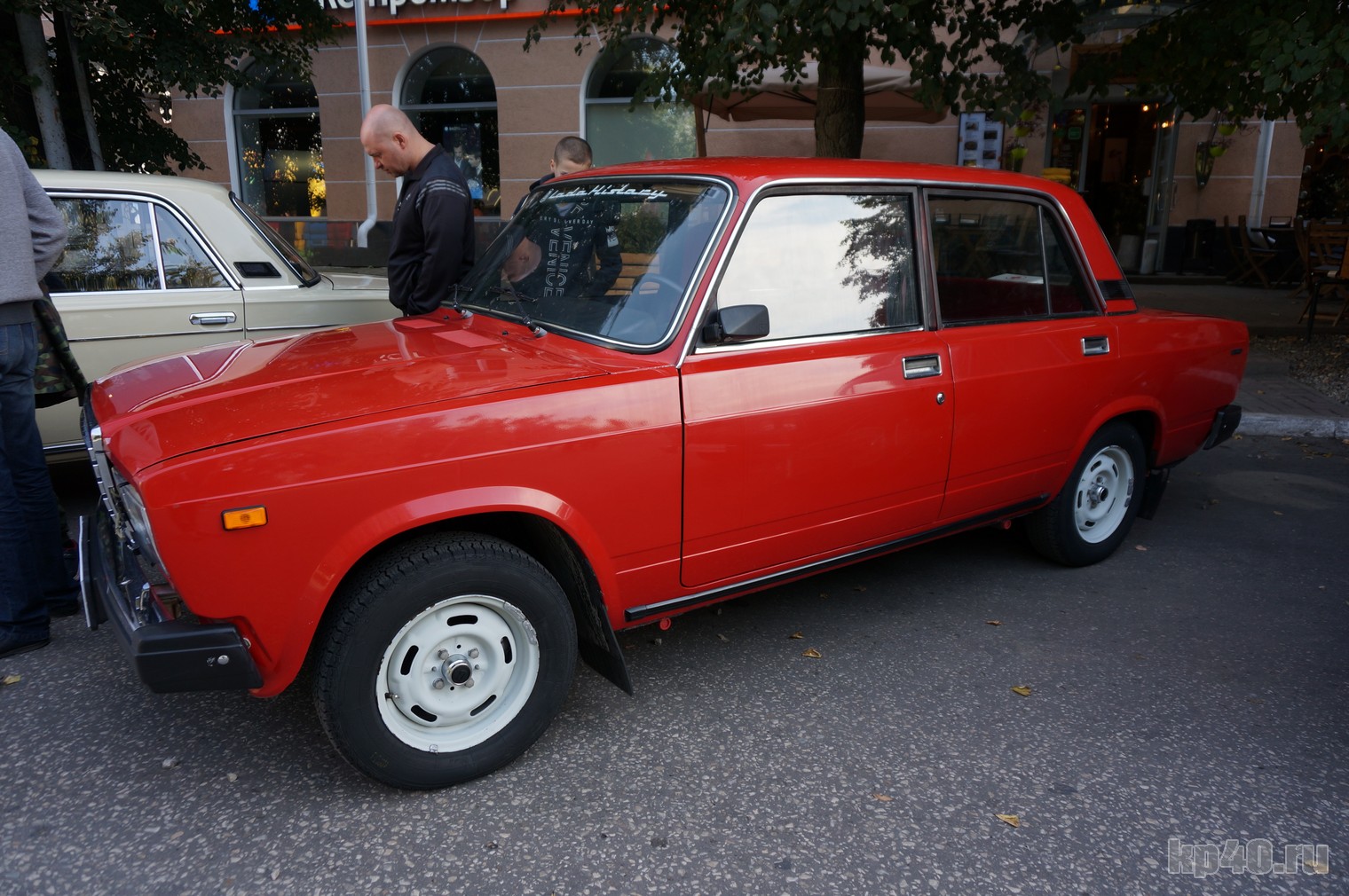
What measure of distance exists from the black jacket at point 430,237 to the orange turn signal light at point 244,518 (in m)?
1.98

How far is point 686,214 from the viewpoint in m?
3.14

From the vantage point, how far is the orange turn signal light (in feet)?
7.47

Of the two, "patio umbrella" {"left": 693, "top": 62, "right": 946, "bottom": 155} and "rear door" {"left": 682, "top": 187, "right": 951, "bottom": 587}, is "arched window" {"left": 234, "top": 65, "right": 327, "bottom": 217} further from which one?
"rear door" {"left": 682, "top": 187, "right": 951, "bottom": 587}

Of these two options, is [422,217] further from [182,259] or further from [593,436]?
[593,436]

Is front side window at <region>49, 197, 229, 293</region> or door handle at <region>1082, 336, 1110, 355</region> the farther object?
front side window at <region>49, 197, 229, 293</region>

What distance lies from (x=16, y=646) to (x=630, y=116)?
11.8 m

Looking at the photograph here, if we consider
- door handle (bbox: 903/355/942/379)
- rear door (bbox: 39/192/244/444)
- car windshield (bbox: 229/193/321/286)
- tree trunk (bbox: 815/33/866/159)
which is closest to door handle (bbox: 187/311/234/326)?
rear door (bbox: 39/192/244/444)

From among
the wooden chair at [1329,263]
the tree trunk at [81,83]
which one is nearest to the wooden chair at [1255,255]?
the wooden chair at [1329,263]

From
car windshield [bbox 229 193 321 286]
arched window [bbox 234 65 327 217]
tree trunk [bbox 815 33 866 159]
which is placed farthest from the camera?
arched window [bbox 234 65 327 217]

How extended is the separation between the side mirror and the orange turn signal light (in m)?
1.40

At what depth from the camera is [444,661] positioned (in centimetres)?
268

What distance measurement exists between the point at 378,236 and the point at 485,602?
12512mm

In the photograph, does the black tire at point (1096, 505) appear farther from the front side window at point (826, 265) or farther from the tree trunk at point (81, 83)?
the tree trunk at point (81, 83)

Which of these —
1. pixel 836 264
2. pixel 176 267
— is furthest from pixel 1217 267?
pixel 176 267
